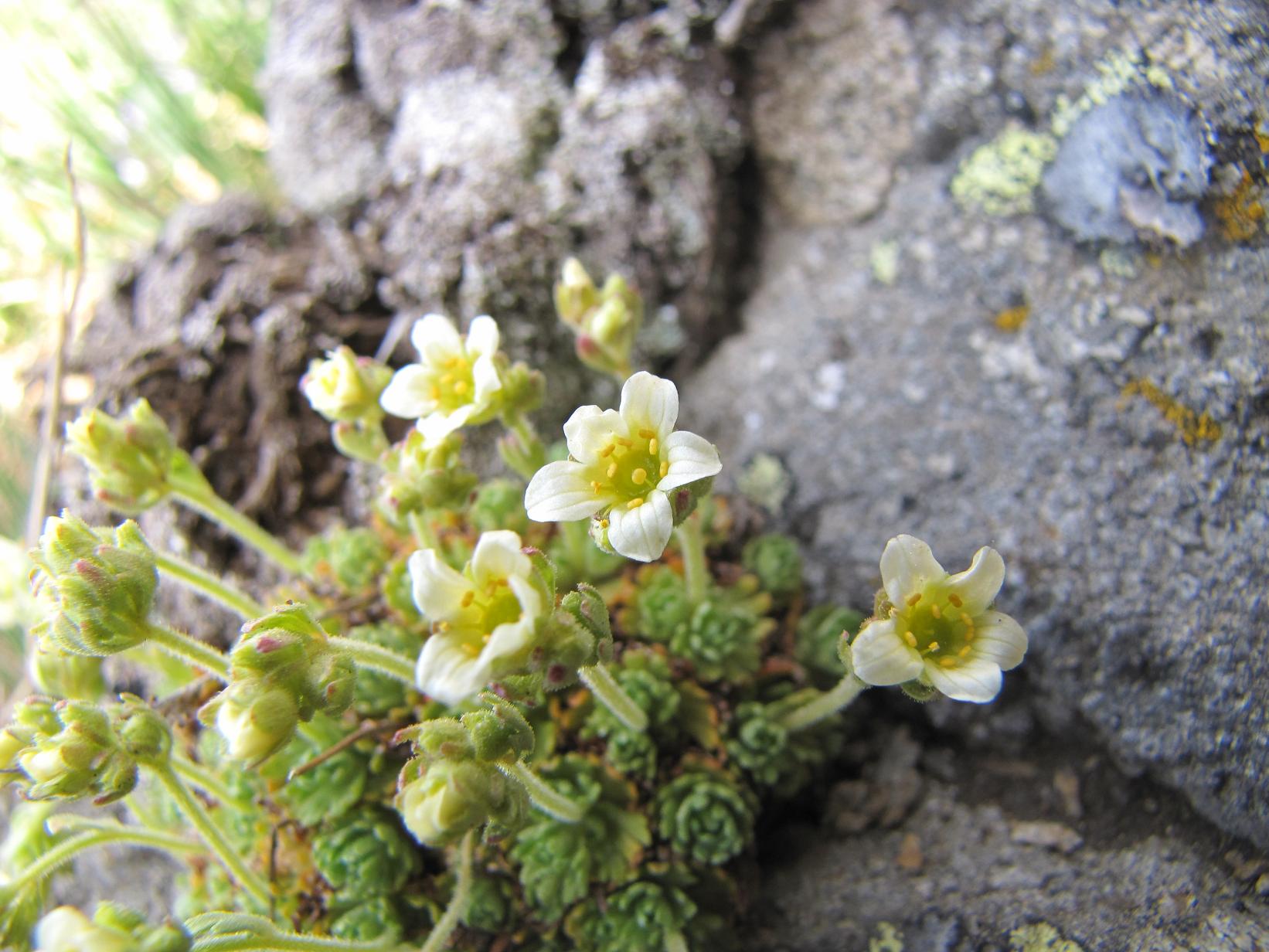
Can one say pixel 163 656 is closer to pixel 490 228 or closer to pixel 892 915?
pixel 490 228

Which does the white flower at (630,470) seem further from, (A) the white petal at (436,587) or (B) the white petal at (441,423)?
(B) the white petal at (441,423)

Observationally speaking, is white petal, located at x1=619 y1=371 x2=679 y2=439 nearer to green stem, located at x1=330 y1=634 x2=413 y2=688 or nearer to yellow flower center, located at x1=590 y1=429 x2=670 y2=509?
yellow flower center, located at x1=590 y1=429 x2=670 y2=509

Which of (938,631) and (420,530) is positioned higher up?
(420,530)

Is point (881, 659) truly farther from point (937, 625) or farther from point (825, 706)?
point (825, 706)

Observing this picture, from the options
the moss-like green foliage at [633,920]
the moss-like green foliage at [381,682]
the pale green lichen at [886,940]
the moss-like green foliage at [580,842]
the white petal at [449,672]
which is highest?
the white petal at [449,672]

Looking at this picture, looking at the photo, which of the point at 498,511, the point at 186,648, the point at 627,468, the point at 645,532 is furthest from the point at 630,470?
the point at 186,648

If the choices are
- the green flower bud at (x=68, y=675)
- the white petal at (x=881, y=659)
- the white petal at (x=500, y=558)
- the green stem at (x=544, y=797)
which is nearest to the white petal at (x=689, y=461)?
the white petal at (x=500, y=558)
